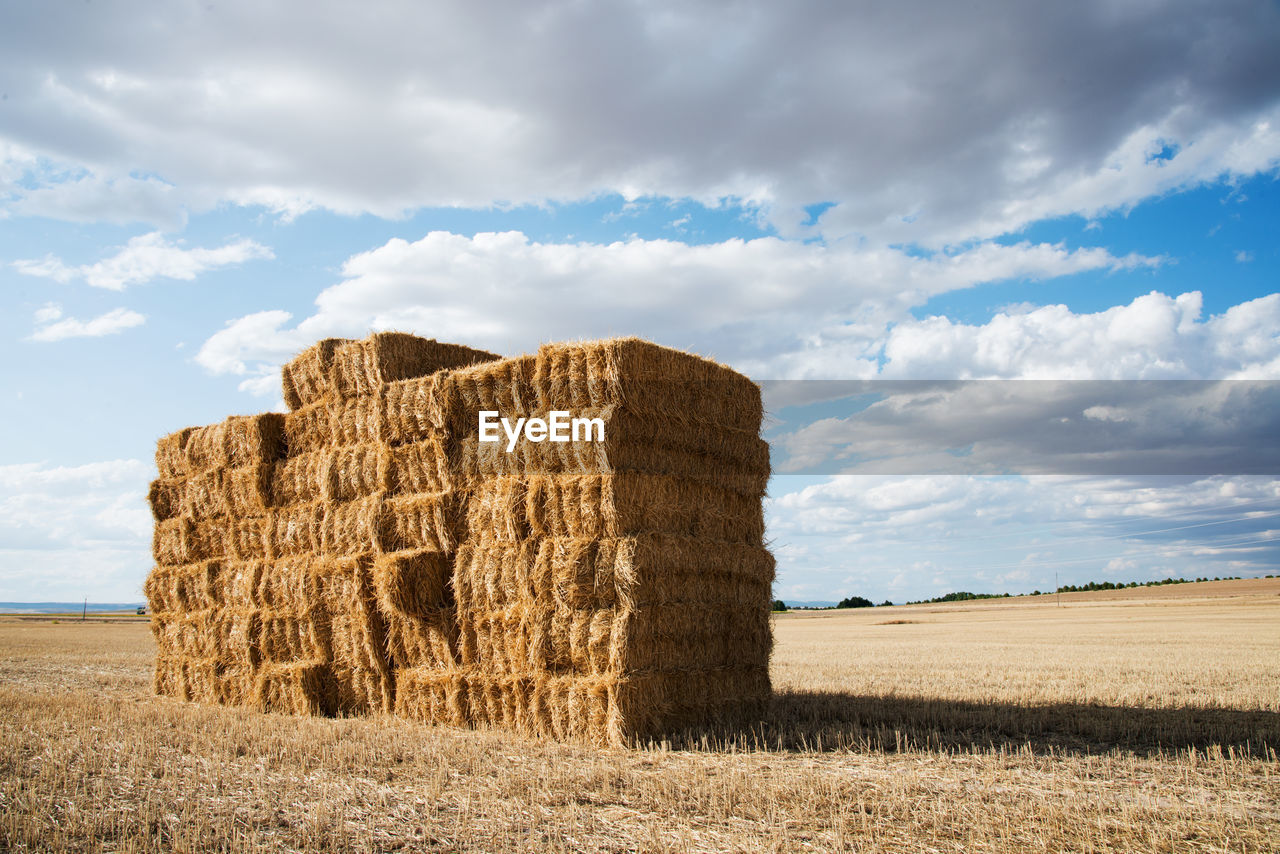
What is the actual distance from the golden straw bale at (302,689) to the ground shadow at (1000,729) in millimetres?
5273

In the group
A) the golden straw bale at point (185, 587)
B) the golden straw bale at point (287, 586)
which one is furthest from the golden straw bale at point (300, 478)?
the golden straw bale at point (185, 587)

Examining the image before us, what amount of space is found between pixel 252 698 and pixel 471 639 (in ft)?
14.8

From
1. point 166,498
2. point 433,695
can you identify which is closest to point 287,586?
point 433,695

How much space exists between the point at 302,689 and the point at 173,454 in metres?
5.07

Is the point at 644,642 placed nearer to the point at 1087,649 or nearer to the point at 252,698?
the point at 252,698

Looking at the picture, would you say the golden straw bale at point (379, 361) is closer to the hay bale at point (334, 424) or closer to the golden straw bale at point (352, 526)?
the hay bale at point (334, 424)

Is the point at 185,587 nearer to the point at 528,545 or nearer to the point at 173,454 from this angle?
the point at 173,454

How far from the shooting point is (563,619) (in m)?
9.36

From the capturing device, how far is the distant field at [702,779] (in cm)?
578

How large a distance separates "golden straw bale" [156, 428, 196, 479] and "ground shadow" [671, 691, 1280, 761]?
962 cm

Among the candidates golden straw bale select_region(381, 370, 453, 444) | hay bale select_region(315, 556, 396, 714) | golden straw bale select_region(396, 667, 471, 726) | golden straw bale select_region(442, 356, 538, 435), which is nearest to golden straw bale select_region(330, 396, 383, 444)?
golden straw bale select_region(381, 370, 453, 444)

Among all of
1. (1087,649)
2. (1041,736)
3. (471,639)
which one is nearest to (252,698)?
(471,639)

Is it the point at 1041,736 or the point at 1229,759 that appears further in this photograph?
the point at 1041,736

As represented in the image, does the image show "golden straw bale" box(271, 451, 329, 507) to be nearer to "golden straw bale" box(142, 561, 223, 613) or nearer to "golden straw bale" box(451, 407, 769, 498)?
"golden straw bale" box(142, 561, 223, 613)
